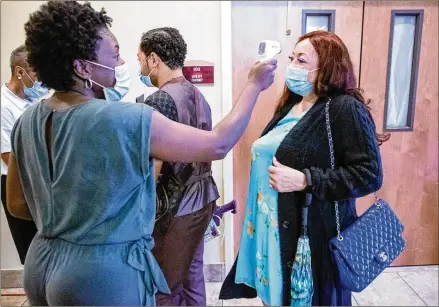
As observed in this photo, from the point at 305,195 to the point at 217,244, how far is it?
80 centimetres

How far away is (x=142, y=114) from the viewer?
74 cm

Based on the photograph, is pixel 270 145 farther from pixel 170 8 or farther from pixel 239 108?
pixel 170 8

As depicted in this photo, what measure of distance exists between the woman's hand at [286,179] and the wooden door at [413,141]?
95 centimetres

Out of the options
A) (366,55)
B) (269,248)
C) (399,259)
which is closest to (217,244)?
(269,248)

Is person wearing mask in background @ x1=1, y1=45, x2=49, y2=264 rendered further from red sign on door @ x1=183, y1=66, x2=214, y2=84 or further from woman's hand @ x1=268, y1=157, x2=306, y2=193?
woman's hand @ x1=268, y1=157, x2=306, y2=193

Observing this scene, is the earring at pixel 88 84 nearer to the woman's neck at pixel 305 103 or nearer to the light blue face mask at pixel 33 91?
the light blue face mask at pixel 33 91

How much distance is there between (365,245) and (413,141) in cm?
103

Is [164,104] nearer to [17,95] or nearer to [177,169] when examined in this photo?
[177,169]

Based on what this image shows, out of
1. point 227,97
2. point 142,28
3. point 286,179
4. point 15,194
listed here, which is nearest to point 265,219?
point 286,179

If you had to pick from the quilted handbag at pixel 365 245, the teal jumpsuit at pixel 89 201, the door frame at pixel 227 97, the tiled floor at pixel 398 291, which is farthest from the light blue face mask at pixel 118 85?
the tiled floor at pixel 398 291

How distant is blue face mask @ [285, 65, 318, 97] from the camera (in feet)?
3.84

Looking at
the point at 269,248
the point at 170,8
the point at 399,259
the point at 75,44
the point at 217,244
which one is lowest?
the point at 399,259

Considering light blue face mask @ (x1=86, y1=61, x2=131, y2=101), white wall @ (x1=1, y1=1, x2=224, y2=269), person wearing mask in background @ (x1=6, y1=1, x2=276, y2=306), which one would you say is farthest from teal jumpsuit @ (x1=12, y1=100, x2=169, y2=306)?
white wall @ (x1=1, y1=1, x2=224, y2=269)

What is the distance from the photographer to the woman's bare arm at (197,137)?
75 centimetres
